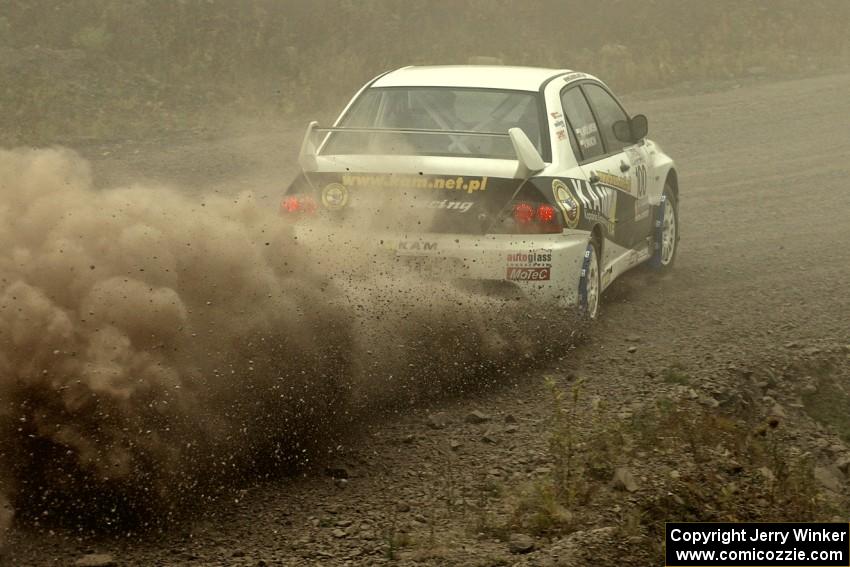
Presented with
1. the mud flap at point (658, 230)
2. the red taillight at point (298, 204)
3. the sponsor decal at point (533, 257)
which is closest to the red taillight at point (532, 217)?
the sponsor decal at point (533, 257)

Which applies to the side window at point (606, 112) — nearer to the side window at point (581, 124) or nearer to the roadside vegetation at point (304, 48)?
the side window at point (581, 124)

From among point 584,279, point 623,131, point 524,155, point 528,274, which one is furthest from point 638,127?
point 528,274

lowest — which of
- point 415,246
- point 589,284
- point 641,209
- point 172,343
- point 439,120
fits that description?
point 589,284

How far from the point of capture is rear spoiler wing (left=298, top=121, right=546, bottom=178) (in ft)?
23.9

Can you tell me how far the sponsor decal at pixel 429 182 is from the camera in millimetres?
7270

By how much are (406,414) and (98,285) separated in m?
1.96

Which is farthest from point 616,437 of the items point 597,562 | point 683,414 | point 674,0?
point 674,0

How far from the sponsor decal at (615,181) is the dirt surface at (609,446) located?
0.88 metres

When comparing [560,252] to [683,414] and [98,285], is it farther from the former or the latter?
[98,285]

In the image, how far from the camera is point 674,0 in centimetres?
2559

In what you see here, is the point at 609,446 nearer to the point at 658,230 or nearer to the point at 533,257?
the point at 533,257

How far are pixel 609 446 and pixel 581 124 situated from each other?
125 inches

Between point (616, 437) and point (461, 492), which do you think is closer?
point (461, 492)

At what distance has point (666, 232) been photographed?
32.9ft
